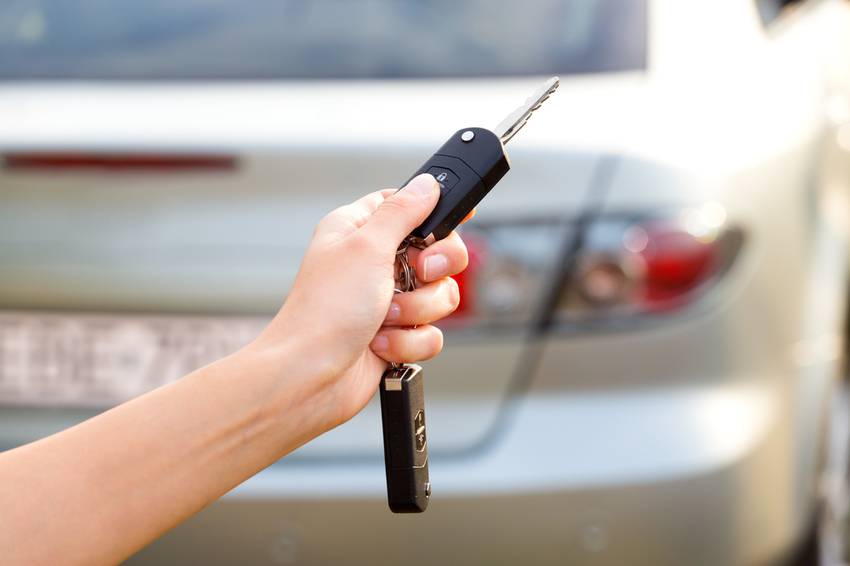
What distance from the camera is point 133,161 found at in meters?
2.27

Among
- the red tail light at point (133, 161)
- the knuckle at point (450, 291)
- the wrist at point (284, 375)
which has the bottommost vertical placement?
the wrist at point (284, 375)

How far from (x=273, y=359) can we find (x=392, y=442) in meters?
0.16

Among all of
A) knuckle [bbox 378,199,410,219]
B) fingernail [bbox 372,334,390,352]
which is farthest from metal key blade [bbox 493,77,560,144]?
fingernail [bbox 372,334,390,352]

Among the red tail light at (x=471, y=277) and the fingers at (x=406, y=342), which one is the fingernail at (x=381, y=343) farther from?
the red tail light at (x=471, y=277)

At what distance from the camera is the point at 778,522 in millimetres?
2439

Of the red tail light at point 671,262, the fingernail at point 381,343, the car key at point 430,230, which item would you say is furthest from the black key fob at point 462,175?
the red tail light at point 671,262

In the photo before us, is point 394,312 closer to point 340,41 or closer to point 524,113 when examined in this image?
point 524,113

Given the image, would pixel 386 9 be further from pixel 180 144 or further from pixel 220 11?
pixel 180 144

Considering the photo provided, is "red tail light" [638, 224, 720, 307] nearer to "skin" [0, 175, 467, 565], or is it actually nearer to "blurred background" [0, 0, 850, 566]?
"blurred background" [0, 0, 850, 566]

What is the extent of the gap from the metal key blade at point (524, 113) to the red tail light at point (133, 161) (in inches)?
36.6

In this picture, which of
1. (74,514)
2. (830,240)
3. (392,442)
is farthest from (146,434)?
(830,240)

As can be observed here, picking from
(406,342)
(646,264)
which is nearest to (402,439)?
(406,342)

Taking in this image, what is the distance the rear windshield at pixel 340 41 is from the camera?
101 inches

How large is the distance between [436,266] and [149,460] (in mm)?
341
